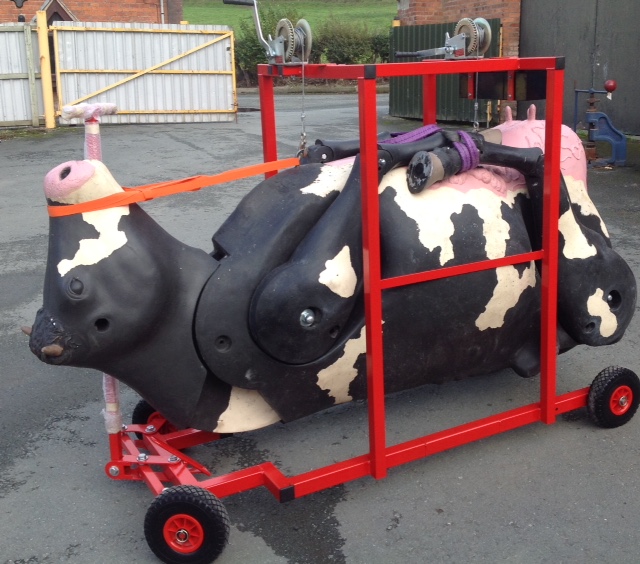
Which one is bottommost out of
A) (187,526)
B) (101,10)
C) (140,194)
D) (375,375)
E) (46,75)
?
(187,526)

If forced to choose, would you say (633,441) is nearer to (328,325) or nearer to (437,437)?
(437,437)

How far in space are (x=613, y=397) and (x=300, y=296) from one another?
148 centimetres

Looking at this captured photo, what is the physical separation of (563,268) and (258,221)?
1246 millimetres

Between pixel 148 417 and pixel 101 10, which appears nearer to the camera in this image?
pixel 148 417

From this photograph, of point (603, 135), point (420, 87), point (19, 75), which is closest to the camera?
point (603, 135)

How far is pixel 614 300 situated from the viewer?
11.3ft

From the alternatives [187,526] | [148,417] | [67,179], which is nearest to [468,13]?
[148,417]

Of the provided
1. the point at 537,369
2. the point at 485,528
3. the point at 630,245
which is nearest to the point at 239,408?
the point at 485,528

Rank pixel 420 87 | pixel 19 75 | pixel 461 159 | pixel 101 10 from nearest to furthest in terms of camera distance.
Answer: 1. pixel 461 159
2. pixel 420 87
3. pixel 19 75
4. pixel 101 10

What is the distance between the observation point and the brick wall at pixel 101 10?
55.3 feet

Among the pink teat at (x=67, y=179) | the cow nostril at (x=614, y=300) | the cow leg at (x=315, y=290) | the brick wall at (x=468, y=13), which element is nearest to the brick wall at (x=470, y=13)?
the brick wall at (x=468, y=13)

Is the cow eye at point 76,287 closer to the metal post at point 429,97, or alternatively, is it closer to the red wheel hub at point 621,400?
→ the metal post at point 429,97

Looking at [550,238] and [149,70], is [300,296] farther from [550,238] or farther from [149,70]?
[149,70]

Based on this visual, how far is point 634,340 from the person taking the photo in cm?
442
